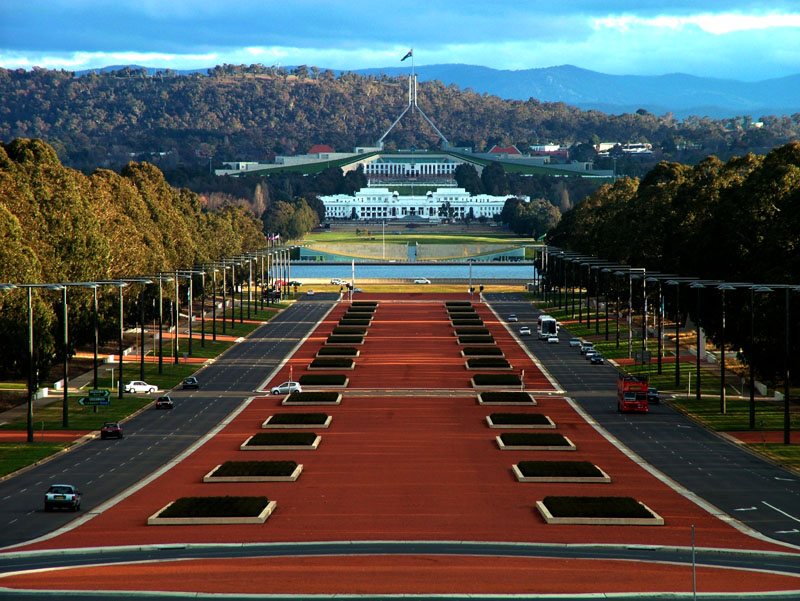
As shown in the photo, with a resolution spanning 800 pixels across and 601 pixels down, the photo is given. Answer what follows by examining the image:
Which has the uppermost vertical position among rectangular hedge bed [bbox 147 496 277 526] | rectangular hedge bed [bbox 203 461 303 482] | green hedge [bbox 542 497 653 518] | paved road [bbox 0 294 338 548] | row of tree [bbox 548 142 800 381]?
row of tree [bbox 548 142 800 381]

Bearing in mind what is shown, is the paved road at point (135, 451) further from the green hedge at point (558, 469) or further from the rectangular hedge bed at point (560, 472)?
the green hedge at point (558, 469)

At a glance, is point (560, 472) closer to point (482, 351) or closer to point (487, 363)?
point (487, 363)

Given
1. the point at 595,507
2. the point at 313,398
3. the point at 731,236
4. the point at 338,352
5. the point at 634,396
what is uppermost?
the point at 731,236

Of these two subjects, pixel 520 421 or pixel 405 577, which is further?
pixel 520 421

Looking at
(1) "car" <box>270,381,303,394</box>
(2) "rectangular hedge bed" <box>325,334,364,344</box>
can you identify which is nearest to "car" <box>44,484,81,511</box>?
(1) "car" <box>270,381,303,394</box>

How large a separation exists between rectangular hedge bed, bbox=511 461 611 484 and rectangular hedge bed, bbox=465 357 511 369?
135 feet

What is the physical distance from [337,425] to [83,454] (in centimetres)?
1684

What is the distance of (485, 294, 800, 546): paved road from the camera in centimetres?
5369

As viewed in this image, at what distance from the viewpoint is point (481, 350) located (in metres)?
116

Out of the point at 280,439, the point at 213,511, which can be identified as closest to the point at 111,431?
the point at 280,439

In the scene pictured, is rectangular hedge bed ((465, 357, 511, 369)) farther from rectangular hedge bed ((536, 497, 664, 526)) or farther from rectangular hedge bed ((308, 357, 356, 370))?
rectangular hedge bed ((536, 497, 664, 526))

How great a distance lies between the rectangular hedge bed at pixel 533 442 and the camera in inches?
2744

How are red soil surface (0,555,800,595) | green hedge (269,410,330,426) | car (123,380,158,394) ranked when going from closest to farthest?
red soil surface (0,555,800,595), green hedge (269,410,330,426), car (123,380,158,394)

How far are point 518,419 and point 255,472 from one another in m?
22.8
